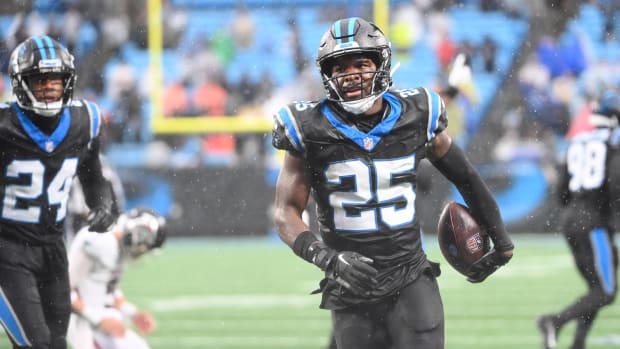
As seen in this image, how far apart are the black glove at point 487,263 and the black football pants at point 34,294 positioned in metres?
1.66

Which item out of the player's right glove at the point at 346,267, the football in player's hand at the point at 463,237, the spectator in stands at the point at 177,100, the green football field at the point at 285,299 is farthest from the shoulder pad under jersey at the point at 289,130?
the spectator in stands at the point at 177,100

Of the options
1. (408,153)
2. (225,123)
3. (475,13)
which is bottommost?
(225,123)

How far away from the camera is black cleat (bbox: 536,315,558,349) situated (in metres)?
6.40

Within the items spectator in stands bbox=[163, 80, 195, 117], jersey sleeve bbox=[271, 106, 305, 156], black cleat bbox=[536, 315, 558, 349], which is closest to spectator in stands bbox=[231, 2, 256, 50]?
spectator in stands bbox=[163, 80, 195, 117]

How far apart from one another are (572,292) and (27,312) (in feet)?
16.7

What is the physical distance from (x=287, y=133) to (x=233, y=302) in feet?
16.1

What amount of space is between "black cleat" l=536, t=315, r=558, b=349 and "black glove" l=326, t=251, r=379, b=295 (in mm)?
3029

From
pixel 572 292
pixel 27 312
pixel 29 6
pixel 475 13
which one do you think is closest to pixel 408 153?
pixel 27 312

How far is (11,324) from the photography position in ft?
14.8

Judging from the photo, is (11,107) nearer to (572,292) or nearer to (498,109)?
(572,292)

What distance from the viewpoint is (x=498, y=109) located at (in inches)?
550

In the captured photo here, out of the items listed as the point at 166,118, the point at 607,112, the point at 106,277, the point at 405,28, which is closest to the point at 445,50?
the point at 405,28

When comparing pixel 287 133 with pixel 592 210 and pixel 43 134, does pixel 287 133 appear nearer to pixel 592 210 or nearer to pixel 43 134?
pixel 43 134

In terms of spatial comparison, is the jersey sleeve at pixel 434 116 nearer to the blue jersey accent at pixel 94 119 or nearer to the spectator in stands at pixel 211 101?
the blue jersey accent at pixel 94 119
